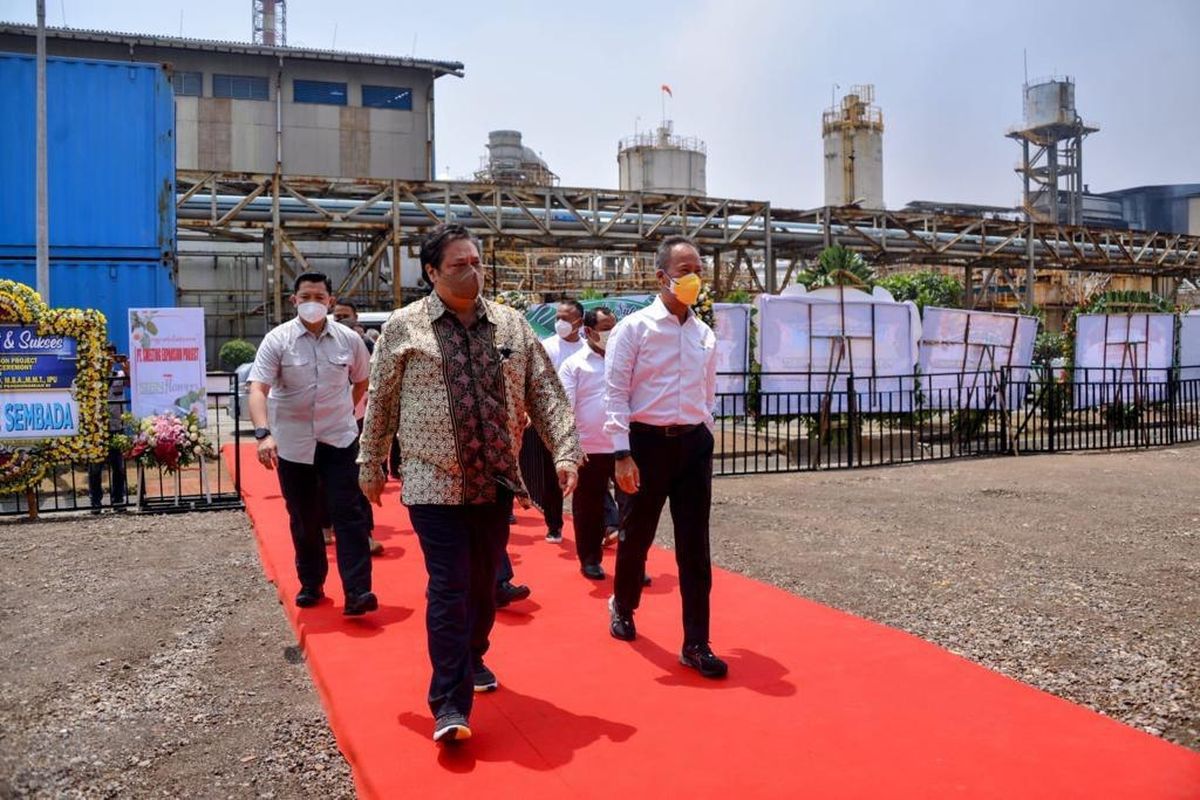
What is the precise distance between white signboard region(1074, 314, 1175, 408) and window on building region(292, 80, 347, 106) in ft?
96.4

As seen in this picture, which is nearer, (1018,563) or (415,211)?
(1018,563)

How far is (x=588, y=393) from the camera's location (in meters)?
6.58

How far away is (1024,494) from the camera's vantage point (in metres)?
10.1

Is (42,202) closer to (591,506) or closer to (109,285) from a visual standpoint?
(109,285)

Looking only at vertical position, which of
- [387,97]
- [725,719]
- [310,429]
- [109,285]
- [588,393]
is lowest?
[725,719]

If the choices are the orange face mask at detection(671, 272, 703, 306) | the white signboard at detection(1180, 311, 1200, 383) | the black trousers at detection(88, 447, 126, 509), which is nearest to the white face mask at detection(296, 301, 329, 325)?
the orange face mask at detection(671, 272, 703, 306)

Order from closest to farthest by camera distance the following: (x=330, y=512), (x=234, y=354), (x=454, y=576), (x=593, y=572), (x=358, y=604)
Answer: (x=454, y=576) < (x=358, y=604) < (x=330, y=512) < (x=593, y=572) < (x=234, y=354)

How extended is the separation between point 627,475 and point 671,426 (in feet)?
1.10

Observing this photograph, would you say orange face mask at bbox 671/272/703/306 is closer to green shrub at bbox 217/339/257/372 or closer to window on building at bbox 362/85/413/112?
green shrub at bbox 217/339/257/372

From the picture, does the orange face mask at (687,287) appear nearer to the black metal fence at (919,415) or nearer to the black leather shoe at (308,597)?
the black leather shoe at (308,597)

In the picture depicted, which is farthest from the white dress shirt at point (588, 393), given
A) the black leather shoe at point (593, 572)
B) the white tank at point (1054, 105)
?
the white tank at point (1054, 105)

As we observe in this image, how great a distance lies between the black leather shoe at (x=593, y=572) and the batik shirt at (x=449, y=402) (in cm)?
236

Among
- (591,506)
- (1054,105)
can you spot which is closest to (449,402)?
(591,506)

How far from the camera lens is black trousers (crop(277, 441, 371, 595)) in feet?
17.3
